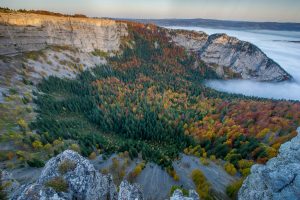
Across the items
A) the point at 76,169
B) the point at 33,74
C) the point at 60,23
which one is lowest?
the point at 33,74

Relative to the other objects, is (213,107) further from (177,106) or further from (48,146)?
(48,146)

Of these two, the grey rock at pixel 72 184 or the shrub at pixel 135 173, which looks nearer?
the grey rock at pixel 72 184

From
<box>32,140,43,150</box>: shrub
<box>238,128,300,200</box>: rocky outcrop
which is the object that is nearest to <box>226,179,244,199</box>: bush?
<box>238,128,300,200</box>: rocky outcrop

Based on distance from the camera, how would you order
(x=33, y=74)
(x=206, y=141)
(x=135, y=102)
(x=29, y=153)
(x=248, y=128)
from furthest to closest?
(x=135, y=102) < (x=33, y=74) < (x=248, y=128) < (x=206, y=141) < (x=29, y=153)

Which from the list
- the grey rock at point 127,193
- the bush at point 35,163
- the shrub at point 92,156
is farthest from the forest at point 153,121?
the grey rock at point 127,193

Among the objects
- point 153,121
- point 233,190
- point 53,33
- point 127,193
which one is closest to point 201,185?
point 233,190

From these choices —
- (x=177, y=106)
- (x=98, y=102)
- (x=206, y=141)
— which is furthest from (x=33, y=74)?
(x=206, y=141)

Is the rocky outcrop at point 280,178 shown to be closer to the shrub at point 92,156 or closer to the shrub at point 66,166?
the shrub at point 66,166
